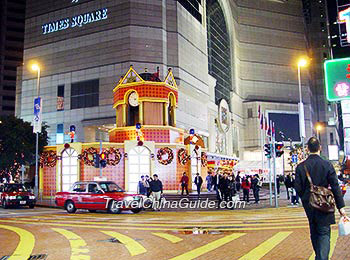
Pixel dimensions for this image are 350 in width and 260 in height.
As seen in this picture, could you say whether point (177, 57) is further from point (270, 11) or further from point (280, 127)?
point (270, 11)

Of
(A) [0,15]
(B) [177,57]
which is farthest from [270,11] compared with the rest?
(A) [0,15]

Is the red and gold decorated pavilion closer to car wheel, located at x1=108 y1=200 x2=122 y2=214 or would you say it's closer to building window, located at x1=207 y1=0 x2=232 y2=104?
car wheel, located at x1=108 y1=200 x2=122 y2=214

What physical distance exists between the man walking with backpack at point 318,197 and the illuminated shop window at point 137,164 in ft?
79.3

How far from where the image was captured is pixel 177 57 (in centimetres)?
6156

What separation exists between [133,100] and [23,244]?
23.0 meters

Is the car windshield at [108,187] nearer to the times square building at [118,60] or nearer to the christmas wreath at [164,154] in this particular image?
the christmas wreath at [164,154]

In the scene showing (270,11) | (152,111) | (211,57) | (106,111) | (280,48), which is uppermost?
(270,11)

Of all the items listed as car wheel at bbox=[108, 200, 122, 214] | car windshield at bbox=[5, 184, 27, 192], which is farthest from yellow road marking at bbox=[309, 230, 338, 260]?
car windshield at bbox=[5, 184, 27, 192]

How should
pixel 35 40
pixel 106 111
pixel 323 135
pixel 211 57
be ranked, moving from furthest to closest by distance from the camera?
pixel 323 135
pixel 211 57
pixel 35 40
pixel 106 111

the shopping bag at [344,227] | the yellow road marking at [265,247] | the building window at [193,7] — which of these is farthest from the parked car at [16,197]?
the building window at [193,7]

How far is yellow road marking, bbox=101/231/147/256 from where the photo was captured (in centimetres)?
841

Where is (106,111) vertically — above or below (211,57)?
below

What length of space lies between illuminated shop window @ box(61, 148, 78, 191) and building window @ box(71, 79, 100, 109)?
32082 millimetres

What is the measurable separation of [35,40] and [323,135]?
83581 mm
